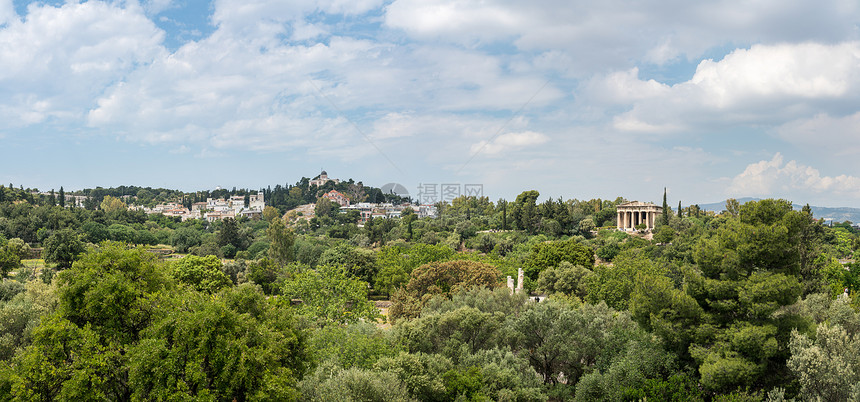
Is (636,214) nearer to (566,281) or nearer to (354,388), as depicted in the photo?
(566,281)

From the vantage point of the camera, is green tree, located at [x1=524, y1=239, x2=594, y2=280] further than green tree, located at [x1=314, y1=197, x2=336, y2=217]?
No

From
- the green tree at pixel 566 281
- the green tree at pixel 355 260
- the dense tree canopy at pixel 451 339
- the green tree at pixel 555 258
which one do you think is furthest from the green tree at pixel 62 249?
the green tree at pixel 566 281

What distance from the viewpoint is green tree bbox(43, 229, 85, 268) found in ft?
153

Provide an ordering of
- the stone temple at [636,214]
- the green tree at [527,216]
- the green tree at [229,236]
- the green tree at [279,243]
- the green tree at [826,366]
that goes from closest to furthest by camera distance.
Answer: the green tree at [826,366] → the green tree at [279,243] → the green tree at [527,216] → the stone temple at [636,214] → the green tree at [229,236]

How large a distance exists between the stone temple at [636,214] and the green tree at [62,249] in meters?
59.2

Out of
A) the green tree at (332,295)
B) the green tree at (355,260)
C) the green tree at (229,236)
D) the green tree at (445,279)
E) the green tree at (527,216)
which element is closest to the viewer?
the green tree at (332,295)

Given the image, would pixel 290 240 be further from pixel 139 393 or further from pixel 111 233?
pixel 139 393

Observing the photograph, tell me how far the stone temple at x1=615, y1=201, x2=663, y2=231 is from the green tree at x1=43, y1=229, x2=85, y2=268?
59162 millimetres

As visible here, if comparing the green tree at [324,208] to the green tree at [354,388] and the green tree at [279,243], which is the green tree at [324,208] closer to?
the green tree at [279,243]

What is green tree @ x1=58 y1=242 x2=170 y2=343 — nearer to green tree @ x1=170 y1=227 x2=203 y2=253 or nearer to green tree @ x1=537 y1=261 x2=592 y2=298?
green tree @ x1=537 y1=261 x2=592 y2=298

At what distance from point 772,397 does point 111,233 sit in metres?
77.9

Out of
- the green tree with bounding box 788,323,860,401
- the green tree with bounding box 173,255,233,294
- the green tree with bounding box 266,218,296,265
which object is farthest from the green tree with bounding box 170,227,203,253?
the green tree with bounding box 788,323,860,401

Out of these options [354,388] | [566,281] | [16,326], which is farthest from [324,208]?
[354,388]

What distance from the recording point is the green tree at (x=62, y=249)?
46.7 meters
